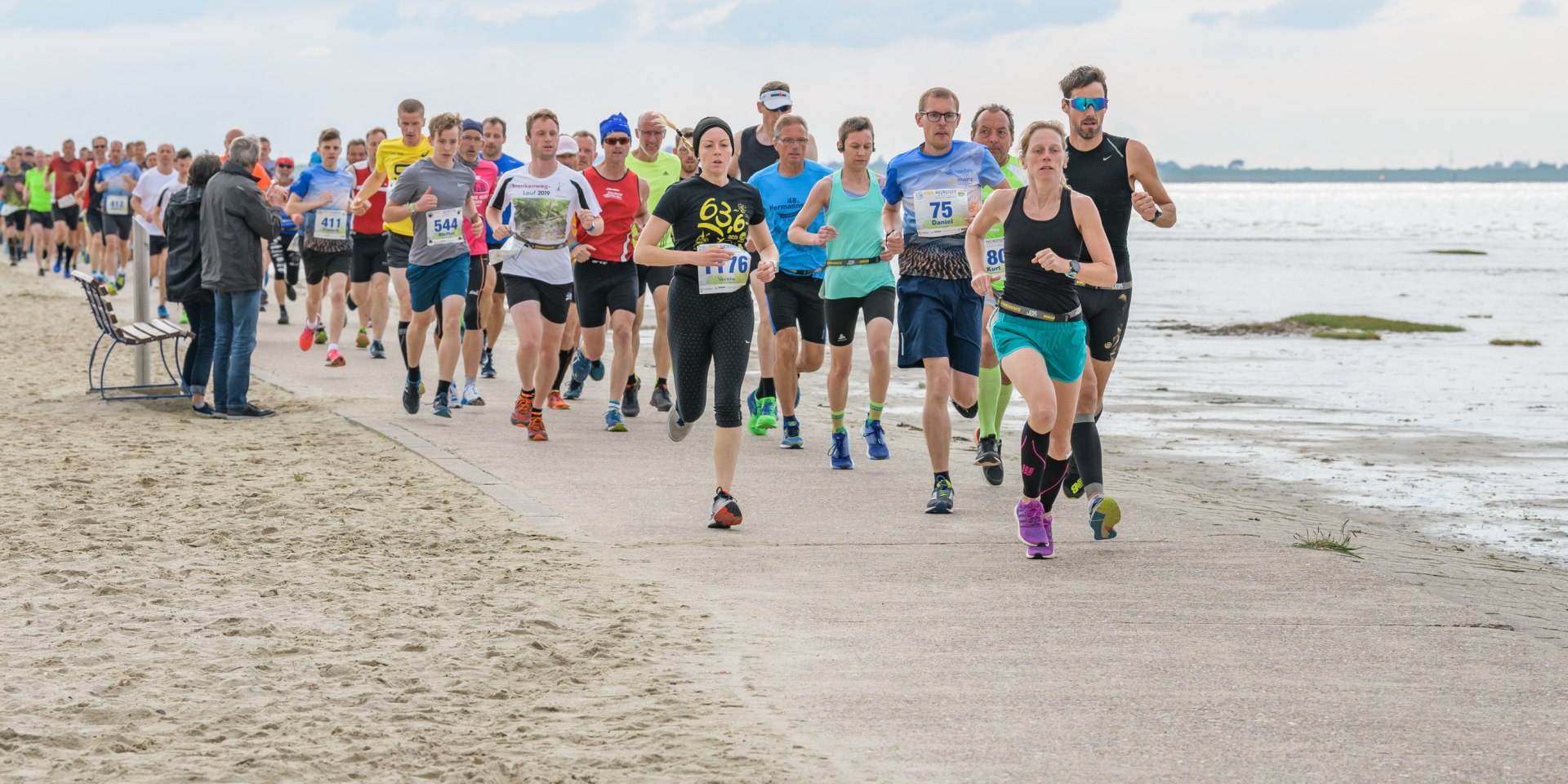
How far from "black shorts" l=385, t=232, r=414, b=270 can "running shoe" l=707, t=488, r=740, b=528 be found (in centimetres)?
621

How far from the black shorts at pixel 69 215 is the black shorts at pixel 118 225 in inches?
156

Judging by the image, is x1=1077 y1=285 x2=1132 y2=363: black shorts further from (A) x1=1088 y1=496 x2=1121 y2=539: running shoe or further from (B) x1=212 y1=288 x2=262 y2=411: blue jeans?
(B) x1=212 y1=288 x2=262 y2=411: blue jeans

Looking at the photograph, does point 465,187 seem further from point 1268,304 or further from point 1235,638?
point 1268,304

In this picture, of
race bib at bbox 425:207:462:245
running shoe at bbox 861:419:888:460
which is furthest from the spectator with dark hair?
running shoe at bbox 861:419:888:460

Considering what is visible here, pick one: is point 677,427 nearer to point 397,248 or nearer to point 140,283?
point 397,248

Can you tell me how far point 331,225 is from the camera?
53.9ft

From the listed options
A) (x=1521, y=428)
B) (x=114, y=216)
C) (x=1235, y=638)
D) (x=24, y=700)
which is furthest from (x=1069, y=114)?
(x=114, y=216)

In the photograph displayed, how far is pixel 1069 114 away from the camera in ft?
26.2

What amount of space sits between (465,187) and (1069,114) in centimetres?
534

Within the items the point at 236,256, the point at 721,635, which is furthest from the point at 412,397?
the point at 721,635

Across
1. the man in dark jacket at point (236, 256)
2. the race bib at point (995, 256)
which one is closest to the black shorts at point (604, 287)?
the man in dark jacket at point (236, 256)

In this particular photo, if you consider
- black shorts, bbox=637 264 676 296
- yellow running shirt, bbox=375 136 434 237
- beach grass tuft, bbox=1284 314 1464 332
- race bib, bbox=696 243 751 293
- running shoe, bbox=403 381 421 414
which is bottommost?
running shoe, bbox=403 381 421 414

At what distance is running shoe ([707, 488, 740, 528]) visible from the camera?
805 centimetres

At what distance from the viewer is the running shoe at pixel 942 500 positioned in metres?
8.66
